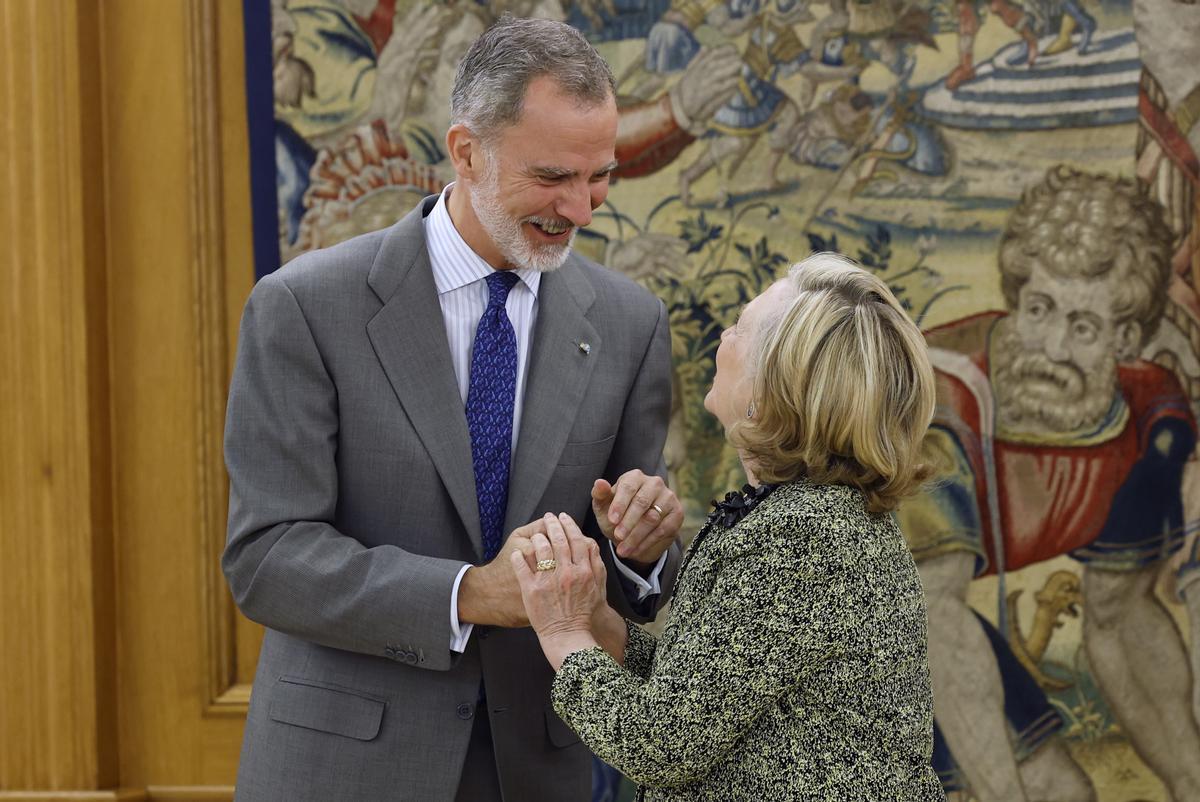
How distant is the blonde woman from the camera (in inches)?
65.9

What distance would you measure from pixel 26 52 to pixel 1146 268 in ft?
10.1

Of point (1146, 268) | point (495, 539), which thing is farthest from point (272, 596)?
point (1146, 268)

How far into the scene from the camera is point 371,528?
2160 millimetres

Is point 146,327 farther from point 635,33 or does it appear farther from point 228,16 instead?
point 635,33

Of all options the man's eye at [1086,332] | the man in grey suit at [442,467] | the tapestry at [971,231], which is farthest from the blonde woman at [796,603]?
the man's eye at [1086,332]

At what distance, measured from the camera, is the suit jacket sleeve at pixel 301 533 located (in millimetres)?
2021

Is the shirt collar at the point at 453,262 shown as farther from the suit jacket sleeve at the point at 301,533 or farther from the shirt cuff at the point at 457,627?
the shirt cuff at the point at 457,627

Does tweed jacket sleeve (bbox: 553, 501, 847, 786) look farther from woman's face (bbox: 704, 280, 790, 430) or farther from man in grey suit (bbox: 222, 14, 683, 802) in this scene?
man in grey suit (bbox: 222, 14, 683, 802)

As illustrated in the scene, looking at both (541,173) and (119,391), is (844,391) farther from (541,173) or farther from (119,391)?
(119,391)

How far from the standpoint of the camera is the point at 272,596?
6.79 ft

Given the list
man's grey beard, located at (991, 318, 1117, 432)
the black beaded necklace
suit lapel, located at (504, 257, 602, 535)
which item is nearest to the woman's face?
the black beaded necklace

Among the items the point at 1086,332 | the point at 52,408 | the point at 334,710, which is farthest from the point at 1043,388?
the point at 52,408

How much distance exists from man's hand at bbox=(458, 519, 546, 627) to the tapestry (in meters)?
1.50

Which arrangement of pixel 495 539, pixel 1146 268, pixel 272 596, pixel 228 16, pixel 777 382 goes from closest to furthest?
pixel 777 382, pixel 272 596, pixel 495 539, pixel 1146 268, pixel 228 16
